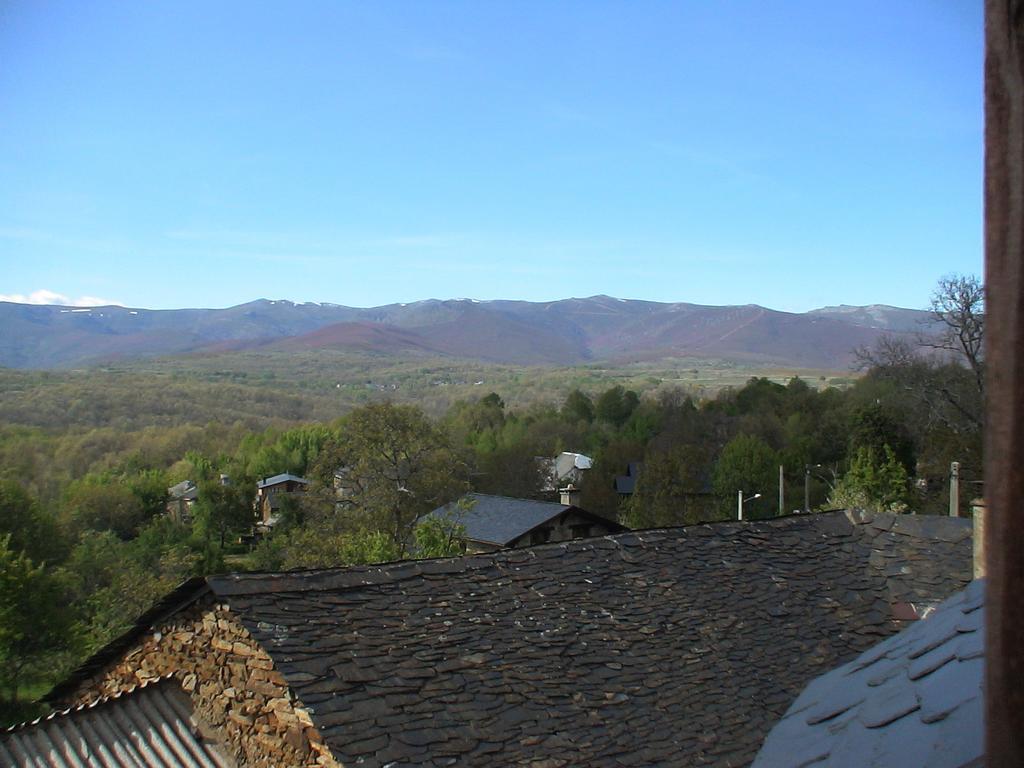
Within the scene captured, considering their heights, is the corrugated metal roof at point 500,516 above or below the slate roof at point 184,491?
above

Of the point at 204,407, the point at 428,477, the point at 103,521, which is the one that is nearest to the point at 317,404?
the point at 204,407

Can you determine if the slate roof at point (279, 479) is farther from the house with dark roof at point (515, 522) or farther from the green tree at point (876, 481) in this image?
the green tree at point (876, 481)

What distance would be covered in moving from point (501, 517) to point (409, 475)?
3740 mm

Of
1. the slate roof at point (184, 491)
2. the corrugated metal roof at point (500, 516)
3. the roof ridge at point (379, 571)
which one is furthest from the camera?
the slate roof at point (184, 491)

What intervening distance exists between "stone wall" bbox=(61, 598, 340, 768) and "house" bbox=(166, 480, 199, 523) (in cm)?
5021

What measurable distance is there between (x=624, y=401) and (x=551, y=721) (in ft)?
226

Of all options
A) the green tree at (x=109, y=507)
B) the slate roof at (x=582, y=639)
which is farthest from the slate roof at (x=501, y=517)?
the green tree at (x=109, y=507)

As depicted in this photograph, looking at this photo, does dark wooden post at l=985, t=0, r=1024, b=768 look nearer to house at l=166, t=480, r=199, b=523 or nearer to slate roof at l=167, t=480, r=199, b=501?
house at l=166, t=480, r=199, b=523

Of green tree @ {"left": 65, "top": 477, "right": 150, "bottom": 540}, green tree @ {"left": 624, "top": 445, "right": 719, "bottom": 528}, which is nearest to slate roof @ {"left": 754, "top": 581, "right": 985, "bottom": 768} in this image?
green tree @ {"left": 624, "top": 445, "right": 719, "bottom": 528}

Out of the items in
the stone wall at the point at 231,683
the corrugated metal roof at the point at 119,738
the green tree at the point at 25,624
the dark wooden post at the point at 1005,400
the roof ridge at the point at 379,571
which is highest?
the dark wooden post at the point at 1005,400

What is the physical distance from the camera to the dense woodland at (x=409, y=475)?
26.4 metres

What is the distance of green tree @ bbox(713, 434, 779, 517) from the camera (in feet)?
132

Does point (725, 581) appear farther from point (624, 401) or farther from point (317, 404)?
point (317, 404)

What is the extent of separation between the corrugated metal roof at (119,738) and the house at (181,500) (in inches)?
1984
